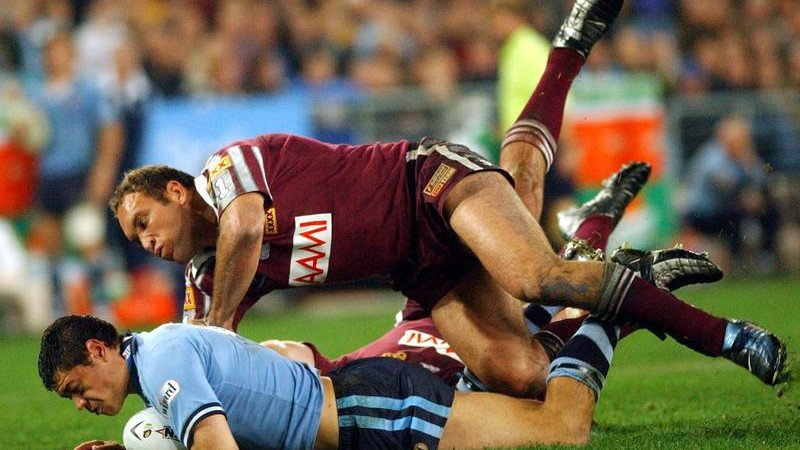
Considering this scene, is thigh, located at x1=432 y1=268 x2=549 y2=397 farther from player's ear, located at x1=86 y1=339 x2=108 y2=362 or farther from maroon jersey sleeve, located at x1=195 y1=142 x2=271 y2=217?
player's ear, located at x1=86 y1=339 x2=108 y2=362

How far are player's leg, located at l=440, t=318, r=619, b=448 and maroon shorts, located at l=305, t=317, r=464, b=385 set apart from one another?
935mm

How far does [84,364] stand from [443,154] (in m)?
1.96

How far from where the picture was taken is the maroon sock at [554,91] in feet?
23.1

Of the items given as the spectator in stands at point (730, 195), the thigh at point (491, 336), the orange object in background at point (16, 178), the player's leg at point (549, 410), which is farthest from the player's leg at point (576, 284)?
the spectator in stands at point (730, 195)

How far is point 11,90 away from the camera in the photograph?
1308 centimetres

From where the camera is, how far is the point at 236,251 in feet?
18.3

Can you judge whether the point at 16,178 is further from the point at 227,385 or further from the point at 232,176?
the point at 227,385

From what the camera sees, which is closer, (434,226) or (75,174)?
(434,226)

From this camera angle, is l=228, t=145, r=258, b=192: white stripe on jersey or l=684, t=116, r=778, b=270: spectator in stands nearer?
l=228, t=145, r=258, b=192: white stripe on jersey

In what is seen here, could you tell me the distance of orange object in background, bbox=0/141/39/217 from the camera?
12.9 m

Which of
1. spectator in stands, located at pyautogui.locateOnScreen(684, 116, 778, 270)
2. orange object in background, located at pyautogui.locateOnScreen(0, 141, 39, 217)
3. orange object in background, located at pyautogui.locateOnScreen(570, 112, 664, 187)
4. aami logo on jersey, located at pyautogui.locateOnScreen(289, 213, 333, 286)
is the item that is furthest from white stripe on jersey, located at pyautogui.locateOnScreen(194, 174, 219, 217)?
spectator in stands, located at pyautogui.locateOnScreen(684, 116, 778, 270)

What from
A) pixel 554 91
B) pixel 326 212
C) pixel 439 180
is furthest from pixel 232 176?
pixel 554 91

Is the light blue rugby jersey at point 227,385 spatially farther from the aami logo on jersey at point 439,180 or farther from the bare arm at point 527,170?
the bare arm at point 527,170

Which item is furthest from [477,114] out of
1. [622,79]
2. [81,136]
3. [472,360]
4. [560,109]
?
[472,360]
